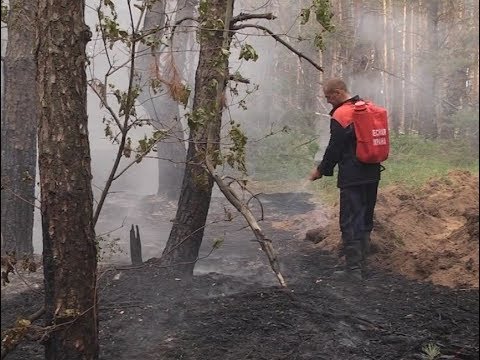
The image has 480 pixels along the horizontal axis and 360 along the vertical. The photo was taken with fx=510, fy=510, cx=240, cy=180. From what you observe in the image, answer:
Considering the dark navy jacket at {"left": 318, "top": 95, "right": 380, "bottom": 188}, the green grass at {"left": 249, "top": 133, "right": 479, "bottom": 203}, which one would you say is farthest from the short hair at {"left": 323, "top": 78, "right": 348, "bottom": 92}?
the green grass at {"left": 249, "top": 133, "right": 479, "bottom": 203}

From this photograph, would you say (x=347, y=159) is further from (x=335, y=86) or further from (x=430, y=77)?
(x=430, y=77)

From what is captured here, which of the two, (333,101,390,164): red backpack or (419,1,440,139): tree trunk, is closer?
(333,101,390,164): red backpack

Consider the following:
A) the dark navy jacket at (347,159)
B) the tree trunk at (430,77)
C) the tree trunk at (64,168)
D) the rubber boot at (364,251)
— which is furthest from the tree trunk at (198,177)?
the tree trunk at (430,77)

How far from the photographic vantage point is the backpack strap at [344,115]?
5.20m

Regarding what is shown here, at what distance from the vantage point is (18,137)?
20.9 feet

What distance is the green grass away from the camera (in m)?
8.41

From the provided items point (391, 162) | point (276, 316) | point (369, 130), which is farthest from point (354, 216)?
point (391, 162)

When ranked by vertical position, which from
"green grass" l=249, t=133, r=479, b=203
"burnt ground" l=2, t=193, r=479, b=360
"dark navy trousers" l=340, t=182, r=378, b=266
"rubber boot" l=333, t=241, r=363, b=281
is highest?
"green grass" l=249, t=133, r=479, b=203

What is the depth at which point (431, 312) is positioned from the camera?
4098 mm

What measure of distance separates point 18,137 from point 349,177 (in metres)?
4.07

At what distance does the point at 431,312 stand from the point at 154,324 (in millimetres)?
2247

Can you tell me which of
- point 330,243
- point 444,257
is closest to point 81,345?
point 444,257

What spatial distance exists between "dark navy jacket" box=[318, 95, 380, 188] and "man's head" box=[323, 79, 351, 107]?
10 centimetres

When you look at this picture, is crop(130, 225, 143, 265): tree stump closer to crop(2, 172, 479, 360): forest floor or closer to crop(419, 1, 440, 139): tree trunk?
crop(2, 172, 479, 360): forest floor
